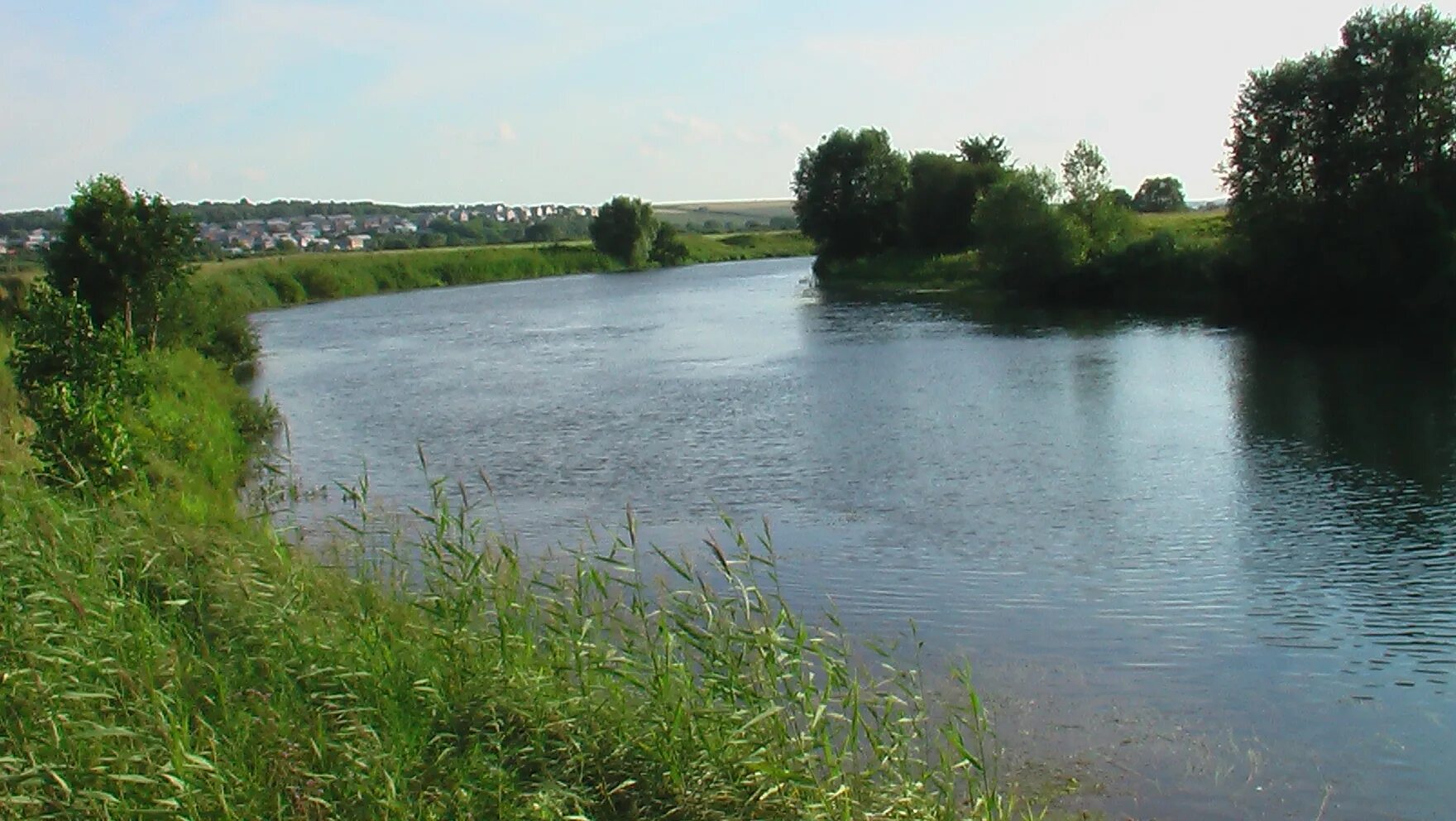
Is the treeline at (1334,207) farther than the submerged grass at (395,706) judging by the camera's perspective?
Yes

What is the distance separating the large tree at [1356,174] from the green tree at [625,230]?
58677 millimetres

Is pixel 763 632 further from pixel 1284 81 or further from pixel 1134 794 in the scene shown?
pixel 1284 81

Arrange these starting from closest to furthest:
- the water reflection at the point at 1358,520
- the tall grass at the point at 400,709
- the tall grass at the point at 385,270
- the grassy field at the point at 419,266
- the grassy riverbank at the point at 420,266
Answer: the tall grass at the point at 400,709
the water reflection at the point at 1358,520
the tall grass at the point at 385,270
the grassy riverbank at the point at 420,266
the grassy field at the point at 419,266

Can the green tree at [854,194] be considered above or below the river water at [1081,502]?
above

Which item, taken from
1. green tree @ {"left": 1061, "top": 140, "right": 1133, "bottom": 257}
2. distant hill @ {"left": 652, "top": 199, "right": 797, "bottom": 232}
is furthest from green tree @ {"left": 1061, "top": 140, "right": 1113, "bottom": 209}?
distant hill @ {"left": 652, "top": 199, "right": 797, "bottom": 232}

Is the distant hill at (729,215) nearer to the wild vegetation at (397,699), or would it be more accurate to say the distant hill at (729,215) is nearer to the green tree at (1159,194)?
the green tree at (1159,194)

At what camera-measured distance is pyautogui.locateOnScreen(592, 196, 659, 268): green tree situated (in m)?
92.2

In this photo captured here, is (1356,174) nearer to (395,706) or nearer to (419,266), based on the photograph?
(395,706)

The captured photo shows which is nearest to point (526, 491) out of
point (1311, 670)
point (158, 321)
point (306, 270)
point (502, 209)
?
point (1311, 670)

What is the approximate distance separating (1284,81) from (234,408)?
99.3 feet

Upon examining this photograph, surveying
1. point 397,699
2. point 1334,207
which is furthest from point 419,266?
point 397,699

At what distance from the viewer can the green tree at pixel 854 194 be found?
71.1 meters

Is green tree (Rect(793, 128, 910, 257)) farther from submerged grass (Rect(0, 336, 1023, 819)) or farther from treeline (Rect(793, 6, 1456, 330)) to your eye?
submerged grass (Rect(0, 336, 1023, 819))

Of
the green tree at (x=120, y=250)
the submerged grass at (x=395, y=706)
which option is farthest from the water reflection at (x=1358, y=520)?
the green tree at (x=120, y=250)
